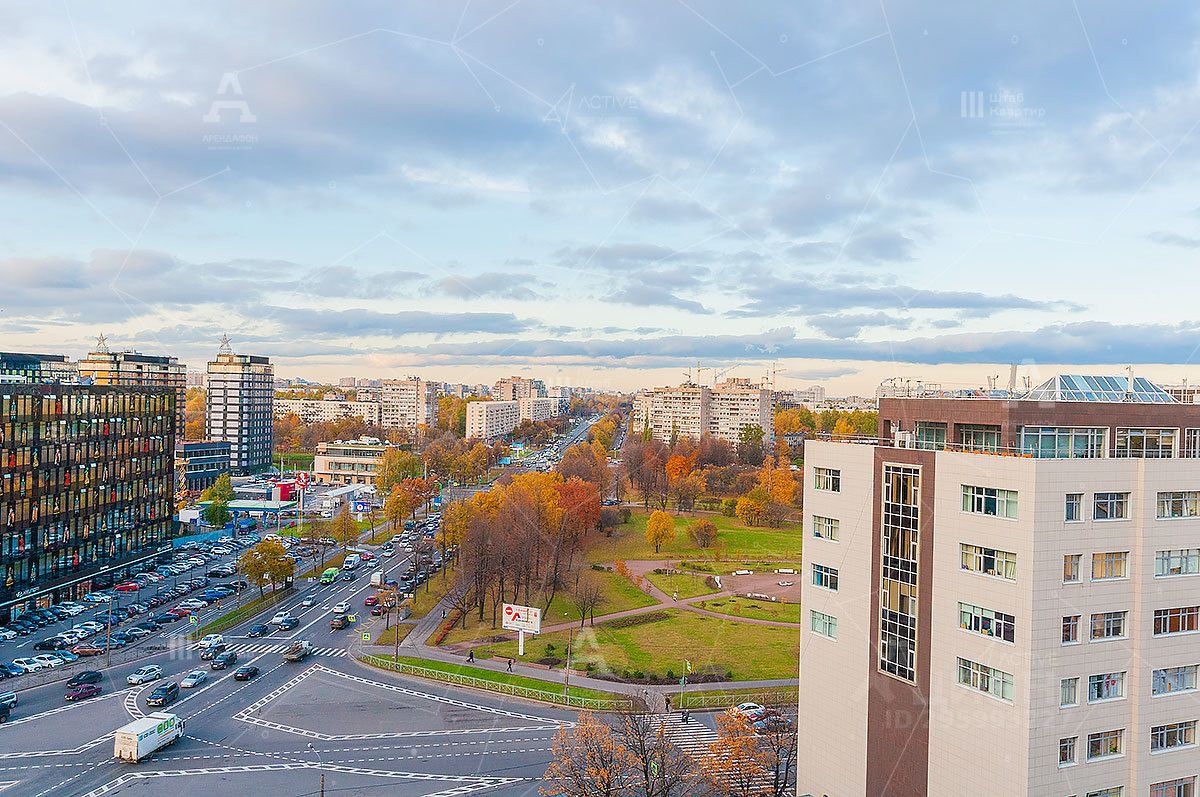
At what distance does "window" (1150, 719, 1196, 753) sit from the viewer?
14297 mm

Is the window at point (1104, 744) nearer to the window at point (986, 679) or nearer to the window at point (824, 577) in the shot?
the window at point (986, 679)

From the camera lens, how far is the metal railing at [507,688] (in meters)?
25.0

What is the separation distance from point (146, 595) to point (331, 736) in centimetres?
2140

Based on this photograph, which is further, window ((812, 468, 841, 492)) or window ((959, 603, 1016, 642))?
window ((812, 468, 841, 492))

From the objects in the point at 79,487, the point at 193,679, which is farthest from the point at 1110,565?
the point at 79,487

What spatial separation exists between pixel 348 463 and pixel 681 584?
166ft

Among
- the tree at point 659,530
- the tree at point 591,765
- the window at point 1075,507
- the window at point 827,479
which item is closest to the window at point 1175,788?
the window at point 1075,507

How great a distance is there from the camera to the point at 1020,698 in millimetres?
13289

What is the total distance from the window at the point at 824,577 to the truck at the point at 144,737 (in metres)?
16.9

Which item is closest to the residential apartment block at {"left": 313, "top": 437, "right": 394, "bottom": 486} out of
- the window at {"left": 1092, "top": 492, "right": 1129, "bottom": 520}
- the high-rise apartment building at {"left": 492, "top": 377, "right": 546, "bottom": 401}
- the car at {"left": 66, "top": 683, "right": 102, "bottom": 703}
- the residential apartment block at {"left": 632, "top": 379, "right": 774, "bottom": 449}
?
the residential apartment block at {"left": 632, "top": 379, "right": 774, "bottom": 449}

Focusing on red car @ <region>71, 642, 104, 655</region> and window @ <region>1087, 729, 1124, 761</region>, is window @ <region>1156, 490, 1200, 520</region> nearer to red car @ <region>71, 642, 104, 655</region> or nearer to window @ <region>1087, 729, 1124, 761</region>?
window @ <region>1087, 729, 1124, 761</region>

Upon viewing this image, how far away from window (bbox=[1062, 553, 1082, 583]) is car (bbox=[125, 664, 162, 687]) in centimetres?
2690

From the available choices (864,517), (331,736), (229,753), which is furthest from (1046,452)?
(229,753)

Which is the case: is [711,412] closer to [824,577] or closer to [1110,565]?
[824,577]
